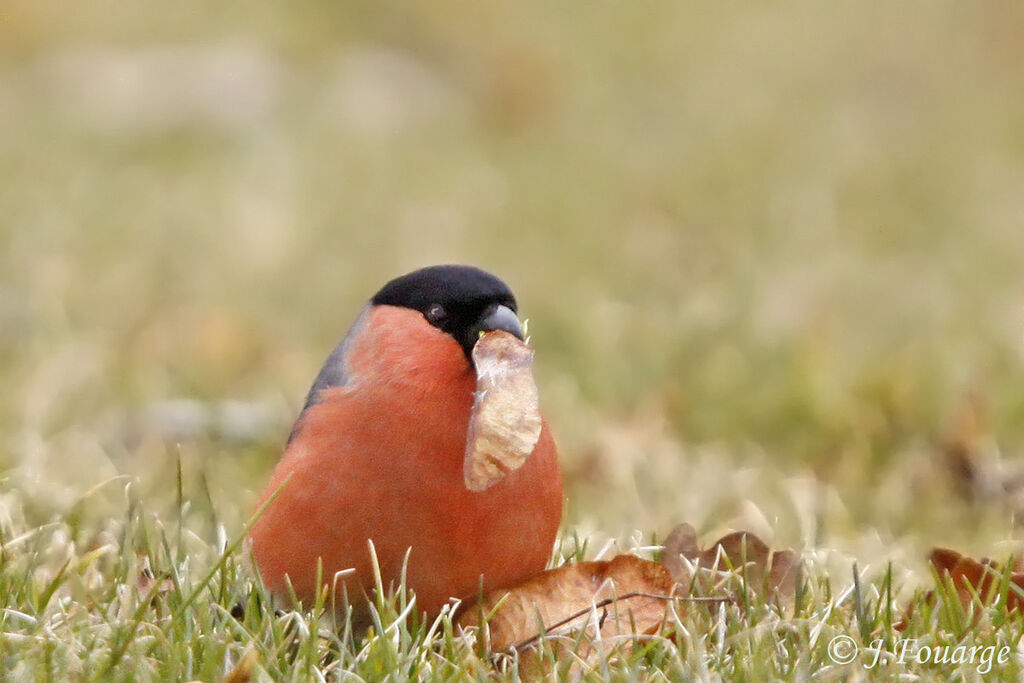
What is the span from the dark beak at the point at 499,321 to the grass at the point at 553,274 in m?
0.59

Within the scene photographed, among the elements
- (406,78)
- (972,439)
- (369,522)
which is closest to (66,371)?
(369,522)

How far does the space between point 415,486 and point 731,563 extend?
2.72ft

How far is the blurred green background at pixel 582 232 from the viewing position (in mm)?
4656

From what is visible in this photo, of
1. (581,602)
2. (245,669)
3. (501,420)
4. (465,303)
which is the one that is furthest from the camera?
(465,303)

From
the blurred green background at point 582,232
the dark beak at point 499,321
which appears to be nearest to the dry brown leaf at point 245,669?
the dark beak at point 499,321

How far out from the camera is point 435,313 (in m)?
3.09

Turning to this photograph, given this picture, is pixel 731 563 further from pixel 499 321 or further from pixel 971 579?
pixel 499 321

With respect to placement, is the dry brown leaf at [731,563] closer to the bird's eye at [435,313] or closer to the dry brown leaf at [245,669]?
the bird's eye at [435,313]

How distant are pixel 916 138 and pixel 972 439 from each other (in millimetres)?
4898

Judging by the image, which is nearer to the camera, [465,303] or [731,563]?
[465,303]

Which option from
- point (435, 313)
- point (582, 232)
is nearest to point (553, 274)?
point (582, 232)

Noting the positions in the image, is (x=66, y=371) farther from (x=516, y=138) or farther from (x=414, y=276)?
(x=516, y=138)

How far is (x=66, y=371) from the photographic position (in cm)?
517

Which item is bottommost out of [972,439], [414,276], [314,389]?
[972,439]
